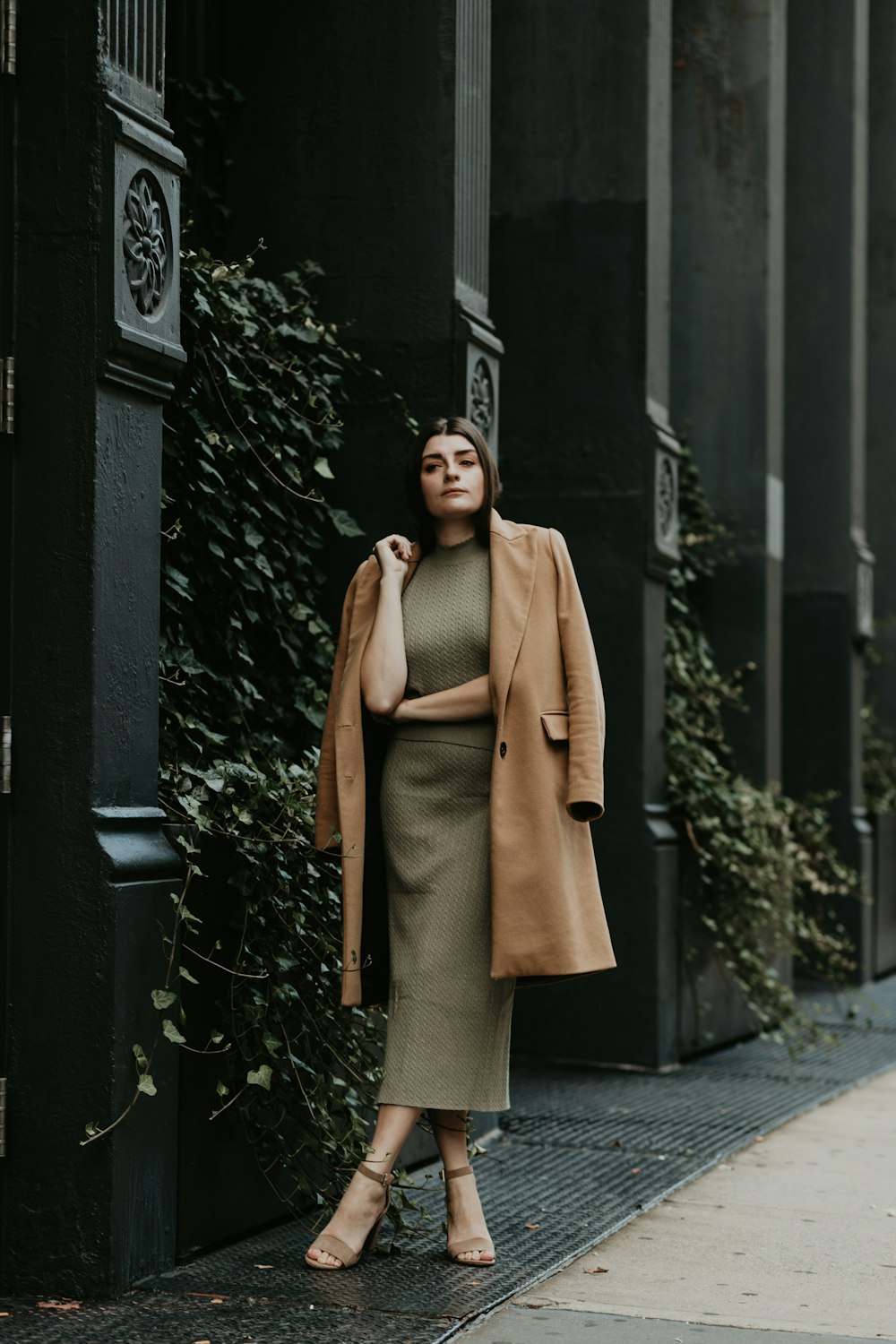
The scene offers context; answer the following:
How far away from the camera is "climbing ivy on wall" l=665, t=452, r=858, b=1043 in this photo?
9000mm

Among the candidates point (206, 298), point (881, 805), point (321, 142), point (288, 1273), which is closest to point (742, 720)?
point (881, 805)

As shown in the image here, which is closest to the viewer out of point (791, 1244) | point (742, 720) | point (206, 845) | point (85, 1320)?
point (85, 1320)

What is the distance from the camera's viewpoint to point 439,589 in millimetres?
5156

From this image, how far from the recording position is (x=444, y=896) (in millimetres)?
5000

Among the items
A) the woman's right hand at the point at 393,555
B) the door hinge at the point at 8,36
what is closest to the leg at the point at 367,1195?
the woman's right hand at the point at 393,555

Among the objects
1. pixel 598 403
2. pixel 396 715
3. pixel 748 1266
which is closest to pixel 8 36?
pixel 396 715

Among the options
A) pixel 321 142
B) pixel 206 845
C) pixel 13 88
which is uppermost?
pixel 321 142

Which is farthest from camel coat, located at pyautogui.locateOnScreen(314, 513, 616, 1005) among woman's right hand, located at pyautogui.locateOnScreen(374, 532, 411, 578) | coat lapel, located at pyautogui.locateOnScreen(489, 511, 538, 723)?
woman's right hand, located at pyautogui.locateOnScreen(374, 532, 411, 578)

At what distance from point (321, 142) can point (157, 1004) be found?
133 inches

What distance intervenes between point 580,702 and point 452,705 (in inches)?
13.0

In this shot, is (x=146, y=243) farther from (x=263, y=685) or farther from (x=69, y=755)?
(x=263, y=685)

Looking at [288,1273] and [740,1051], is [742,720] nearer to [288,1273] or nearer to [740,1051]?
[740,1051]

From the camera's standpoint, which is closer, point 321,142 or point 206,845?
point 206,845

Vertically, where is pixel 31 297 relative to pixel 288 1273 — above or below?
above
